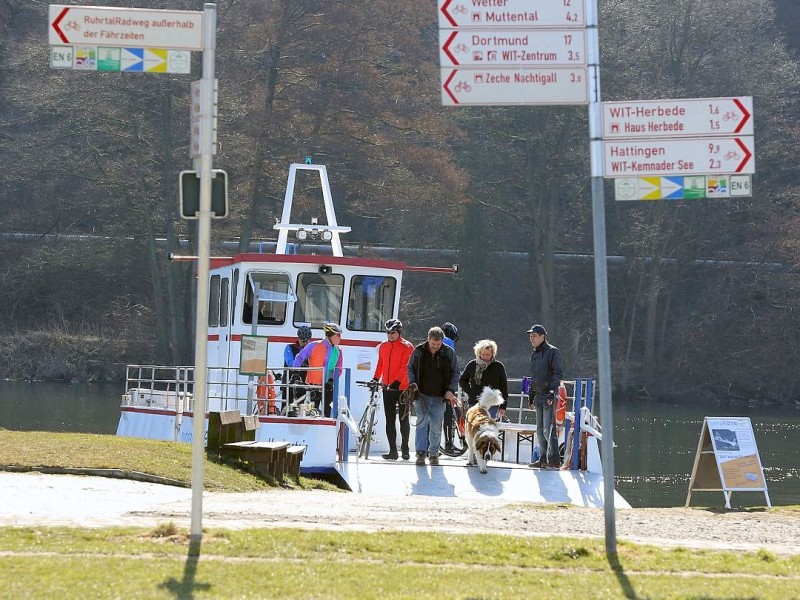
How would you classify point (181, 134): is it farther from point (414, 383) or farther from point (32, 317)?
point (414, 383)

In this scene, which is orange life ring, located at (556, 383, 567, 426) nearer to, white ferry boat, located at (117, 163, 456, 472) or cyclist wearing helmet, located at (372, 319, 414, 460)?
cyclist wearing helmet, located at (372, 319, 414, 460)

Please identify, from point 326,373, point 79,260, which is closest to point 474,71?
point 326,373

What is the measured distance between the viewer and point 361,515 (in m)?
11.3

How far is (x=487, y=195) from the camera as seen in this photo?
161 feet

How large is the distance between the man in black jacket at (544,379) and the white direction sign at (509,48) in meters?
6.59

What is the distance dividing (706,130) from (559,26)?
49.1 inches

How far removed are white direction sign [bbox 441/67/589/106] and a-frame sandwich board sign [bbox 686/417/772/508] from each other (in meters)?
6.58

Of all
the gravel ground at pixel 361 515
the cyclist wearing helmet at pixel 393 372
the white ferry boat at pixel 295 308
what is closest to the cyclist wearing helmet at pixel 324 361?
the cyclist wearing helmet at pixel 393 372

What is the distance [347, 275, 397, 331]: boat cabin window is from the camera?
69.8 feet

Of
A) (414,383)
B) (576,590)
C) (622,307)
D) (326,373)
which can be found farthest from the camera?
(622,307)

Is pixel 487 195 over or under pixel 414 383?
over

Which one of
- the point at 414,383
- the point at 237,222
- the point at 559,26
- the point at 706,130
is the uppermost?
the point at 237,222

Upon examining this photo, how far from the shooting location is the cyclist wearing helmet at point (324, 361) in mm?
17969

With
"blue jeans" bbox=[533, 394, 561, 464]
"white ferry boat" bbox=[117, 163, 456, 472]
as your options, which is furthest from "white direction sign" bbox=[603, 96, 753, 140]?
"white ferry boat" bbox=[117, 163, 456, 472]
